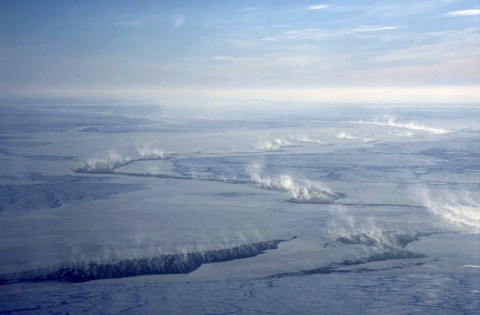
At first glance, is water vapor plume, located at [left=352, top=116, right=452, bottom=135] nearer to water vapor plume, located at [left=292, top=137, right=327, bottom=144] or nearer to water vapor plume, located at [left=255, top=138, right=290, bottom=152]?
water vapor plume, located at [left=292, top=137, right=327, bottom=144]

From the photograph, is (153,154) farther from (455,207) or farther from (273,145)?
(455,207)

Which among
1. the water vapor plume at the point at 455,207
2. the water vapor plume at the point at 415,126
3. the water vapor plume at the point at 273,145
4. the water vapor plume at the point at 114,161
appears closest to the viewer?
the water vapor plume at the point at 455,207

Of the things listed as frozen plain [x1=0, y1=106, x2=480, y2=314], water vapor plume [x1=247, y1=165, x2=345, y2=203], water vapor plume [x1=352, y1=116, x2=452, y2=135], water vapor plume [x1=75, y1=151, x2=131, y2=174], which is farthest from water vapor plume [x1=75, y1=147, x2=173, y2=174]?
water vapor plume [x1=352, y1=116, x2=452, y2=135]

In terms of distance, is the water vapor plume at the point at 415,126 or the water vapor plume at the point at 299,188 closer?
the water vapor plume at the point at 299,188

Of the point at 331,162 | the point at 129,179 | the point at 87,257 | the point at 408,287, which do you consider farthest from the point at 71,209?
the point at 331,162

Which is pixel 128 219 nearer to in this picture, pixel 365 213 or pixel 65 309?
pixel 65 309

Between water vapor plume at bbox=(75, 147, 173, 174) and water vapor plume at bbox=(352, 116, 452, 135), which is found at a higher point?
water vapor plume at bbox=(352, 116, 452, 135)

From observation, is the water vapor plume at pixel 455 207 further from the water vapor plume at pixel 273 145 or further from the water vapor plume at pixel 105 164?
the water vapor plume at pixel 273 145

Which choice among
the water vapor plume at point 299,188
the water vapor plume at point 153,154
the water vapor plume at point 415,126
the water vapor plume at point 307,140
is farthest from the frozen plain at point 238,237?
the water vapor plume at point 415,126
